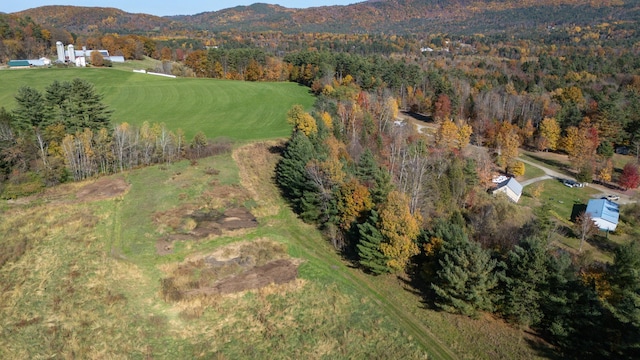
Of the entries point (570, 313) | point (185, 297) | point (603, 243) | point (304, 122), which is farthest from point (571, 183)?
point (185, 297)

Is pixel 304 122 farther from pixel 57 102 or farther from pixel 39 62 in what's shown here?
pixel 39 62

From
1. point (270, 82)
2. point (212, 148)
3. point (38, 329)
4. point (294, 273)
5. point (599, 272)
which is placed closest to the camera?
point (38, 329)

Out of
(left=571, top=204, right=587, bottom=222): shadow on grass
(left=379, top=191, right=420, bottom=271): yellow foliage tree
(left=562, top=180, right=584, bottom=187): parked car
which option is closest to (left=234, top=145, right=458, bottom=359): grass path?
(left=379, top=191, right=420, bottom=271): yellow foliage tree

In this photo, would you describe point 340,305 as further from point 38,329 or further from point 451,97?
point 451,97

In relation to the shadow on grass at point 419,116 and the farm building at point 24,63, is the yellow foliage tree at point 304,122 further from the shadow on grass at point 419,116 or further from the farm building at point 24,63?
the farm building at point 24,63

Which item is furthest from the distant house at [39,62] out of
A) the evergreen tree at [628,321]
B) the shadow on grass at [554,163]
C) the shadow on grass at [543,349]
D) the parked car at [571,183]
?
the evergreen tree at [628,321]

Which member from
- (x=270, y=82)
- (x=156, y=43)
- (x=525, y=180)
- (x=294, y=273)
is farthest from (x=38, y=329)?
(x=156, y=43)
